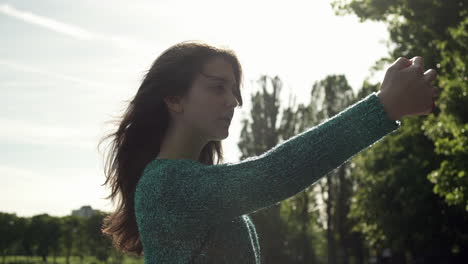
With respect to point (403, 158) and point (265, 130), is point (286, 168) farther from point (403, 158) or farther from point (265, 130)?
point (265, 130)

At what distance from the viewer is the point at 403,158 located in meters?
24.1

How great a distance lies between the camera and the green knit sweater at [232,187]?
1561 millimetres

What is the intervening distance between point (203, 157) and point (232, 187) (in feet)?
3.38

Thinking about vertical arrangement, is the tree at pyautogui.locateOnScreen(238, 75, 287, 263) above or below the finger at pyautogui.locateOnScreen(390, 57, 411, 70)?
above

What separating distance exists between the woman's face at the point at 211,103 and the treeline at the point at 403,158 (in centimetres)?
1055

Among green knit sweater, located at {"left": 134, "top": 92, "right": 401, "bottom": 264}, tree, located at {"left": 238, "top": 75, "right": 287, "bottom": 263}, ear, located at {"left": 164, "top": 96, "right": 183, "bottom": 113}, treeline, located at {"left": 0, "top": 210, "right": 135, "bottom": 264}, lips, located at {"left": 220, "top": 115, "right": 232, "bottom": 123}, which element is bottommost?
green knit sweater, located at {"left": 134, "top": 92, "right": 401, "bottom": 264}

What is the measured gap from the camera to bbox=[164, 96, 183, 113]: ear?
215 cm

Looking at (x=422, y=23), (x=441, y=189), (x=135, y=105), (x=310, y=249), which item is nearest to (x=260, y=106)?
(x=310, y=249)

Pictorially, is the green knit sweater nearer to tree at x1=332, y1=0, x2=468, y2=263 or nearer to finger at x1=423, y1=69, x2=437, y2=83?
finger at x1=423, y1=69, x2=437, y2=83

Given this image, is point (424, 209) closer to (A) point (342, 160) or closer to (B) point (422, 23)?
(B) point (422, 23)

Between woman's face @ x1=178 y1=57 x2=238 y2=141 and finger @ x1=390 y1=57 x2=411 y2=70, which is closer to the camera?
finger @ x1=390 y1=57 x2=411 y2=70

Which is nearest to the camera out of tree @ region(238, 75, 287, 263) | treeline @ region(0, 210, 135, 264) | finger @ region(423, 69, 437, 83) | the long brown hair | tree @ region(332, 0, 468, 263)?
finger @ region(423, 69, 437, 83)

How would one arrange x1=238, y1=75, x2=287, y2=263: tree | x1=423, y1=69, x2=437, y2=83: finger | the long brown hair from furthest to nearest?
1. x1=238, y1=75, x2=287, y2=263: tree
2. the long brown hair
3. x1=423, y1=69, x2=437, y2=83: finger

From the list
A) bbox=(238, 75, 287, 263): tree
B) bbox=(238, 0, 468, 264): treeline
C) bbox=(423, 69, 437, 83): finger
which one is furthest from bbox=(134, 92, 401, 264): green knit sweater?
bbox=(238, 75, 287, 263): tree
